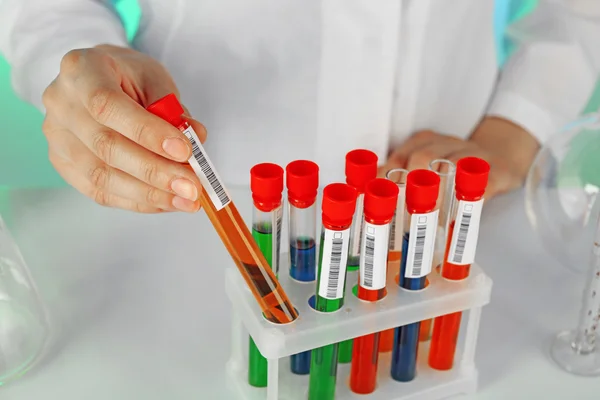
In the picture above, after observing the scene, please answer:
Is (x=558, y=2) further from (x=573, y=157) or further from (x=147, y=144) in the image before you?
(x=147, y=144)

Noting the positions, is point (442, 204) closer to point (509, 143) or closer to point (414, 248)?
point (414, 248)

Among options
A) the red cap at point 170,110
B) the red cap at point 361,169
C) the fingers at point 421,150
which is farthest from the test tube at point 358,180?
the fingers at point 421,150

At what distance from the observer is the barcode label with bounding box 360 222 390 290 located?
1.23 feet

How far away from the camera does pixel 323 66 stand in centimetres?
63

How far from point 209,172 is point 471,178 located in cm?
14

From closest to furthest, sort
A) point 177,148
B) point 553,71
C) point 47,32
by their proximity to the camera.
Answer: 1. point 177,148
2. point 47,32
3. point 553,71

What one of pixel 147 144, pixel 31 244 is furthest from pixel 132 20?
pixel 147 144

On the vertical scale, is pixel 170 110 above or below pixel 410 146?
above

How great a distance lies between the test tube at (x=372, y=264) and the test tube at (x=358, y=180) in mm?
23

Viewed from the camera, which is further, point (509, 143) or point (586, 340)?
point (509, 143)

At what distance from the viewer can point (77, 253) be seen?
1.83 feet

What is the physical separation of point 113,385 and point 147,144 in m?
0.17

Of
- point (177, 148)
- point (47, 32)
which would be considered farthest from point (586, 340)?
point (47, 32)

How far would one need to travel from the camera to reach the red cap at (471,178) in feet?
1.28
